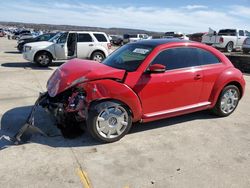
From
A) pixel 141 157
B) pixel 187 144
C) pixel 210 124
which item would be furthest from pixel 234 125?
pixel 141 157

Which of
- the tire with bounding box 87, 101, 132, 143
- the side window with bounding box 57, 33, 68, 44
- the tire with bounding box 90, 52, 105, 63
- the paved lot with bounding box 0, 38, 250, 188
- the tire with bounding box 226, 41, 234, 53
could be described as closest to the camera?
the paved lot with bounding box 0, 38, 250, 188

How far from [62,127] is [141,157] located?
5.06 ft

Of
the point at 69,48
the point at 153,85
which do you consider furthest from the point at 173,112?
the point at 69,48

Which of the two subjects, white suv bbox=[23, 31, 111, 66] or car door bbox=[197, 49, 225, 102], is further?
white suv bbox=[23, 31, 111, 66]

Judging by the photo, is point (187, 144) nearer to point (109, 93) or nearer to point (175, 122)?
point (175, 122)

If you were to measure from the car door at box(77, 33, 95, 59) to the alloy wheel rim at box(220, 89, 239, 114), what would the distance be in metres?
9.45

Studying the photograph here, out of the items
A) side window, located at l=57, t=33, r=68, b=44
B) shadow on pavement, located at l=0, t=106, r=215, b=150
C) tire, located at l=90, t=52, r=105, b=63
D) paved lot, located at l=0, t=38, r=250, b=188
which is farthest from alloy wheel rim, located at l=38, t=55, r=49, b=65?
paved lot, located at l=0, t=38, r=250, b=188

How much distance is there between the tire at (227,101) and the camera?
6293 millimetres

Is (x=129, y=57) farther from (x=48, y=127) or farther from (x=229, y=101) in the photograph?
(x=229, y=101)

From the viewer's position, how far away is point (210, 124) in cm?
605

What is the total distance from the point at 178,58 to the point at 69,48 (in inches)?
388

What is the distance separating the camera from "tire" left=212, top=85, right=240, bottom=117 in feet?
20.6

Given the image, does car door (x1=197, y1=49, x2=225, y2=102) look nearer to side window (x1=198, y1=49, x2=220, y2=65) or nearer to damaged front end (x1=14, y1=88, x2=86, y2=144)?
side window (x1=198, y1=49, x2=220, y2=65)

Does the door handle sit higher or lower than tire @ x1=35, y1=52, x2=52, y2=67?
higher
